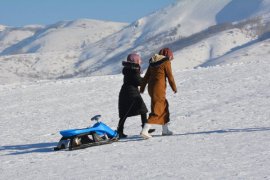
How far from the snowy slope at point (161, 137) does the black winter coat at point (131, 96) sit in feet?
1.89

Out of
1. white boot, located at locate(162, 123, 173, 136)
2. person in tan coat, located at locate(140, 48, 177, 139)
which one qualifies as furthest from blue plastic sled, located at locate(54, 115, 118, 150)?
white boot, located at locate(162, 123, 173, 136)

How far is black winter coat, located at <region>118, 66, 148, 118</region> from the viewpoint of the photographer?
11242 millimetres

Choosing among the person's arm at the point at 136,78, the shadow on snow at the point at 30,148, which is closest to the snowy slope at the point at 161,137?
the shadow on snow at the point at 30,148

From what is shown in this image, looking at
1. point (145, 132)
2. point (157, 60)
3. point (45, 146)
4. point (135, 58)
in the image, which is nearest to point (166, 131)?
point (145, 132)

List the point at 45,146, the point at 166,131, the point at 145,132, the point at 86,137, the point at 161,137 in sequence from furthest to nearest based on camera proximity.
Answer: the point at 45,146 → the point at 166,131 → the point at 161,137 → the point at 145,132 → the point at 86,137

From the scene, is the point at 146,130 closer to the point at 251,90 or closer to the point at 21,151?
the point at 21,151

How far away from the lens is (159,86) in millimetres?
11188

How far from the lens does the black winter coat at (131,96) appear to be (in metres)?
11.2

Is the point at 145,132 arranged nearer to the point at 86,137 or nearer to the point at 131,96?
the point at 131,96

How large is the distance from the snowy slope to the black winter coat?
0.58 meters

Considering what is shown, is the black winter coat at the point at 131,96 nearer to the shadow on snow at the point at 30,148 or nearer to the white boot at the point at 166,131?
the white boot at the point at 166,131

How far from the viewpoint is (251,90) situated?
744 inches

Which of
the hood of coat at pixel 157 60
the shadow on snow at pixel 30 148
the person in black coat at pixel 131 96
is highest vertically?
the hood of coat at pixel 157 60

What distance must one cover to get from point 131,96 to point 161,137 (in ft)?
3.20
